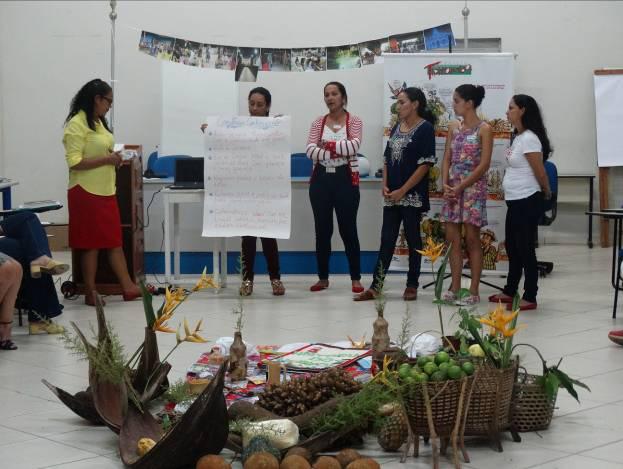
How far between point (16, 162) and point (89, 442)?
25.7 feet

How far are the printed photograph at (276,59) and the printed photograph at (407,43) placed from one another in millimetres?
881

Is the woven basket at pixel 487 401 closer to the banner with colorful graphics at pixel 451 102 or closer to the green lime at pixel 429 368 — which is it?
the green lime at pixel 429 368

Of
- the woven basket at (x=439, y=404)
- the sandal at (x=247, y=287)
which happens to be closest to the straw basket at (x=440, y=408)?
the woven basket at (x=439, y=404)

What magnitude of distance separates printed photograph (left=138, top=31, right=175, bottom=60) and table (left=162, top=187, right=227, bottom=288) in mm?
1331

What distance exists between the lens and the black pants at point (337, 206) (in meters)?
7.57

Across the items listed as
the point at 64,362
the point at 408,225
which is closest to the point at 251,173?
the point at 408,225

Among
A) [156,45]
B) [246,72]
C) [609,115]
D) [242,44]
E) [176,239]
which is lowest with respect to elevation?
[176,239]

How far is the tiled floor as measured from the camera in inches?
142

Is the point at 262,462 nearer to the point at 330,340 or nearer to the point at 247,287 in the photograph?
the point at 330,340

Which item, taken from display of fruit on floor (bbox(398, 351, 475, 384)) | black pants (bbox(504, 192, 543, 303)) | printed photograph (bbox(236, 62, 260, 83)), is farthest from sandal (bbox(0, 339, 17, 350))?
printed photograph (bbox(236, 62, 260, 83))

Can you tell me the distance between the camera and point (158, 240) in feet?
28.5

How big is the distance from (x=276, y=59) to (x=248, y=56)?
9.9 inches

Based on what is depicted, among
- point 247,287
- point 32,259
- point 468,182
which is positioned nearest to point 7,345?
point 32,259

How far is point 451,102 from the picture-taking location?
797 centimetres
